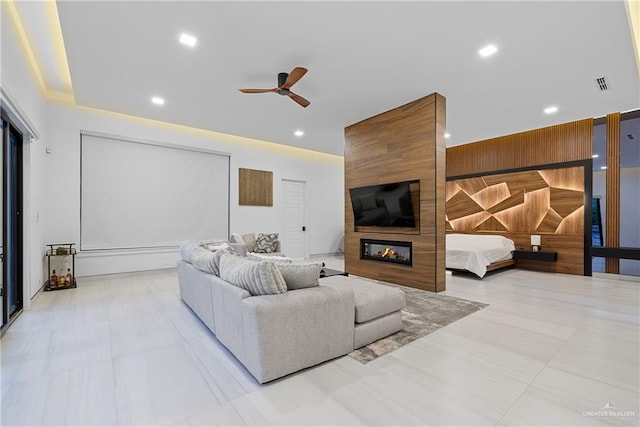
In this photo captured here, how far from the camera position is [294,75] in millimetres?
3402

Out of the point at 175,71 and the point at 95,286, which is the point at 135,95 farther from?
the point at 95,286

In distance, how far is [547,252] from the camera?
20.5ft

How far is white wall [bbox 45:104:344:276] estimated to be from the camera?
16.5 ft

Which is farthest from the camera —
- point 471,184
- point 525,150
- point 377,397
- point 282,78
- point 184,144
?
point 471,184

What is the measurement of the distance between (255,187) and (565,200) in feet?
22.8

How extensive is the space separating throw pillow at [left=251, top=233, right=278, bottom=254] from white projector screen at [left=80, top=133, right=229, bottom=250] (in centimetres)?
104

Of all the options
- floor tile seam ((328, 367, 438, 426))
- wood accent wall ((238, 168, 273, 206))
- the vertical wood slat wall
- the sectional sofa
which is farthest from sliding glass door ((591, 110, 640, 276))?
wood accent wall ((238, 168, 273, 206))

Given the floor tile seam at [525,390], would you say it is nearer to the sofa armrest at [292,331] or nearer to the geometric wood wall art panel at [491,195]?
the sofa armrest at [292,331]

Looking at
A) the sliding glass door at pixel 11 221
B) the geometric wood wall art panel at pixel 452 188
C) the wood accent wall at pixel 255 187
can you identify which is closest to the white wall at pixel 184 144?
the wood accent wall at pixel 255 187

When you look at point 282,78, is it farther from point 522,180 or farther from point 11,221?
point 522,180

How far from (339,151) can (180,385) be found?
7.12 m

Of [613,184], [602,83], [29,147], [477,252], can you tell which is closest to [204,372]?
[29,147]

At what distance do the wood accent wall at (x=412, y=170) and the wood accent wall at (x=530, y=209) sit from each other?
141 inches

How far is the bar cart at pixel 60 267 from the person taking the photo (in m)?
4.60
